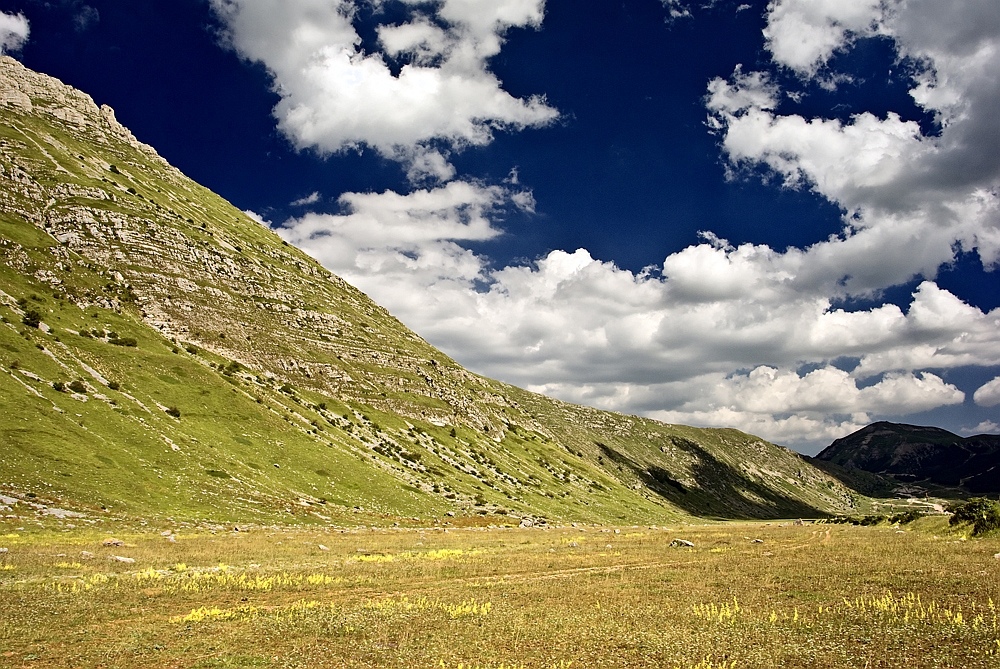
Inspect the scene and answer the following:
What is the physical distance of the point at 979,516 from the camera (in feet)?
170

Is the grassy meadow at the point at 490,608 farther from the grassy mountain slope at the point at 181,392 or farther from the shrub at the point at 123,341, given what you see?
the shrub at the point at 123,341

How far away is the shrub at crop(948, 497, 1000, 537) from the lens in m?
50.0

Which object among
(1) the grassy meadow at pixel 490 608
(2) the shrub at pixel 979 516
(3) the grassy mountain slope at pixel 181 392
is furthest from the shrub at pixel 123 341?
(2) the shrub at pixel 979 516

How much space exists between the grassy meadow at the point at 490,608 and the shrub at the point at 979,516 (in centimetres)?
522

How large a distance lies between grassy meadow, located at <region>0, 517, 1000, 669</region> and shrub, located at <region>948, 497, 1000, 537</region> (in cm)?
522

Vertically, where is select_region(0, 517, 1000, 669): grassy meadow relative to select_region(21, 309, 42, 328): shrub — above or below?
below

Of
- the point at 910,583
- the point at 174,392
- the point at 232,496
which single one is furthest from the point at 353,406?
the point at 910,583

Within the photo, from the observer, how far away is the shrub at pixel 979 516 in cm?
Answer: 4997

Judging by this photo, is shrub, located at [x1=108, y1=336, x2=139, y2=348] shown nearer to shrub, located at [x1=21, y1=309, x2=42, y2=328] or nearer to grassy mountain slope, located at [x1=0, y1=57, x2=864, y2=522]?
grassy mountain slope, located at [x1=0, y1=57, x2=864, y2=522]

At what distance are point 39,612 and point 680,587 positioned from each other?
32349 millimetres

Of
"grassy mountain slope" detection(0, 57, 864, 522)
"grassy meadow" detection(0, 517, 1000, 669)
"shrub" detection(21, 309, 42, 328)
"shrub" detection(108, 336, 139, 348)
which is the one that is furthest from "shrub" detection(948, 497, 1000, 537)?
"shrub" detection(108, 336, 139, 348)

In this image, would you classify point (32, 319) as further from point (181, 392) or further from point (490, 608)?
point (490, 608)

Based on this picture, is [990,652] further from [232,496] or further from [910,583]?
[232,496]

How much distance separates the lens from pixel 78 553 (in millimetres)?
38562
